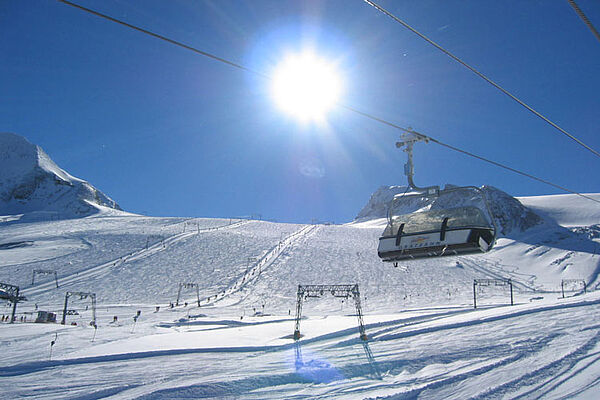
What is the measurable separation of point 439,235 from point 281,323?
18.5 m

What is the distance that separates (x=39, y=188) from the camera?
495 ft

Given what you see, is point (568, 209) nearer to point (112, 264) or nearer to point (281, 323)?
point (281, 323)

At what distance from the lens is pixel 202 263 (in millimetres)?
45375

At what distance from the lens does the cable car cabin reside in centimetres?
962

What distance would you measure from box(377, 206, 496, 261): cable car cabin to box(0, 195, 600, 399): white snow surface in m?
4.89

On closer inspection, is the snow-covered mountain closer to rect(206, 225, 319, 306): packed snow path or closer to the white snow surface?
the white snow surface

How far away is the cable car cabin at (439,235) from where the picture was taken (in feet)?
31.6

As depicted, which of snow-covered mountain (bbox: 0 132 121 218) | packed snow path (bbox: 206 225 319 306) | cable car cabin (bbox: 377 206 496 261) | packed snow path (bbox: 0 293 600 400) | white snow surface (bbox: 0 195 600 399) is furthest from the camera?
snow-covered mountain (bbox: 0 132 121 218)

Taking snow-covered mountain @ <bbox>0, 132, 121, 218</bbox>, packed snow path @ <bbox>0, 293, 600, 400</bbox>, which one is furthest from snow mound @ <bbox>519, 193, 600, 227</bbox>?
snow-covered mountain @ <bbox>0, 132, 121, 218</bbox>

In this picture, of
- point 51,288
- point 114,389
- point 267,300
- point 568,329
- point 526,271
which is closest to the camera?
point 114,389

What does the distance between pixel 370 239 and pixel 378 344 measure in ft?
152

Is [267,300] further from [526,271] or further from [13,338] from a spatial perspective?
[526,271]

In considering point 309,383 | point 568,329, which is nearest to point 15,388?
point 309,383

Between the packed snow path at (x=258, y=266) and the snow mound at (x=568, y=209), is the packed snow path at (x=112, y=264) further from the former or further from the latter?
the snow mound at (x=568, y=209)
